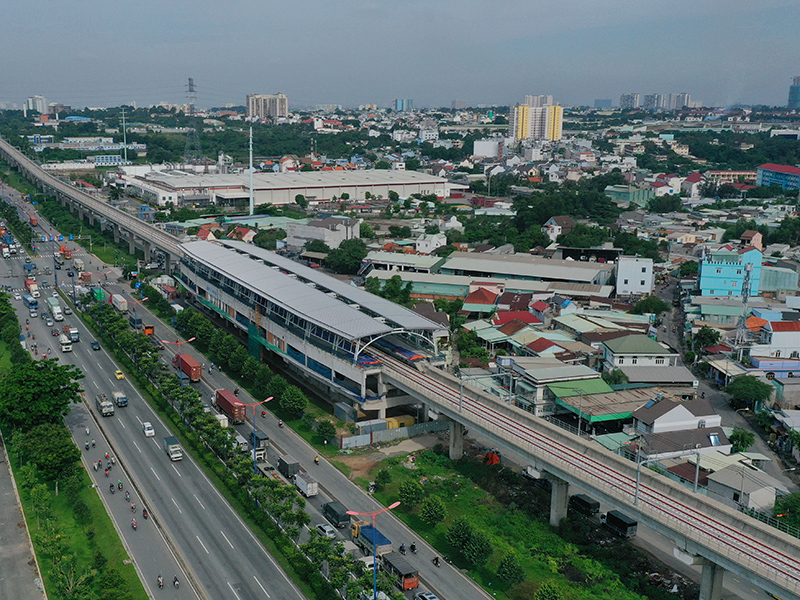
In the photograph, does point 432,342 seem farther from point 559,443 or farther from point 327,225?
point 327,225

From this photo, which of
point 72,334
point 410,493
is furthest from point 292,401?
point 72,334

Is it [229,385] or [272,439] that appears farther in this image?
[229,385]

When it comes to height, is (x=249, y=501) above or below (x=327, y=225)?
below

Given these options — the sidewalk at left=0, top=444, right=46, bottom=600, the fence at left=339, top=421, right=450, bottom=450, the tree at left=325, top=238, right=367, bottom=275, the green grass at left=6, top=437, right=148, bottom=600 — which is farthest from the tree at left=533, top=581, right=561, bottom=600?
the tree at left=325, top=238, right=367, bottom=275

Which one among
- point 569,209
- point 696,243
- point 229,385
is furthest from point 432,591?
point 569,209

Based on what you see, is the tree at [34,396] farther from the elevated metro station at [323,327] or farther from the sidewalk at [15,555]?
the elevated metro station at [323,327]

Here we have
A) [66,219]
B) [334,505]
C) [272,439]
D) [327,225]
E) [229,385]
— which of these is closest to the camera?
[334,505]

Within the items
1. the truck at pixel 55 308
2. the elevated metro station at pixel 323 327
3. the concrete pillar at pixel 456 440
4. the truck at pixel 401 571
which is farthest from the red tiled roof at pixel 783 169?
the truck at pixel 401 571
